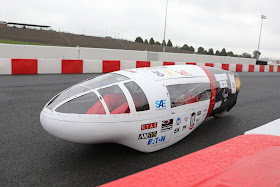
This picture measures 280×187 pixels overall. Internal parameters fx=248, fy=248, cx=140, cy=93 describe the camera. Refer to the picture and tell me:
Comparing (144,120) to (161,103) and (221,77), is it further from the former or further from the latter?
(221,77)

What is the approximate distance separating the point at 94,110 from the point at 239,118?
404 centimetres

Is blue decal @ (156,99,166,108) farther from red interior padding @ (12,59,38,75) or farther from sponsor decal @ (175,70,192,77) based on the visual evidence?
red interior padding @ (12,59,38,75)

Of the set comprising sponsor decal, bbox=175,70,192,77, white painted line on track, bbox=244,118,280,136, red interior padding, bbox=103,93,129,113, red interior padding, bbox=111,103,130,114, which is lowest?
white painted line on track, bbox=244,118,280,136

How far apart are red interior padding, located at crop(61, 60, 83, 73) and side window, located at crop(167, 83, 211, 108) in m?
9.16

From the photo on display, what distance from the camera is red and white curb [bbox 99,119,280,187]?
166 centimetres

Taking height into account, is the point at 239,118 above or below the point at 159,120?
below

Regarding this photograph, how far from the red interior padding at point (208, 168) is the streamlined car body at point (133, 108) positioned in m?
1.25

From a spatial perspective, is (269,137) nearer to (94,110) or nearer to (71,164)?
(94,110)

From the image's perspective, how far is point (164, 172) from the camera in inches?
71.4

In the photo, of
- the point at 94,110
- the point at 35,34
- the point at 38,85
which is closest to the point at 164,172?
the point at 94,110

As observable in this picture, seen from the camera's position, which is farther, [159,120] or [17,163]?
[159,120]

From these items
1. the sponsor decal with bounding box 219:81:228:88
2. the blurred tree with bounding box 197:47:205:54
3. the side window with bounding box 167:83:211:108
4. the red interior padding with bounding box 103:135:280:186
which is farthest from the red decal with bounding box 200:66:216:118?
the blurred tree with bounding box 197:47:205:54

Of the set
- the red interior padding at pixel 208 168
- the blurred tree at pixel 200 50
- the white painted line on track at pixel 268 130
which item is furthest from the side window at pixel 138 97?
the blurred tree at pixel 200 50

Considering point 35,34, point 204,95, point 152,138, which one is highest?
point 35,34
